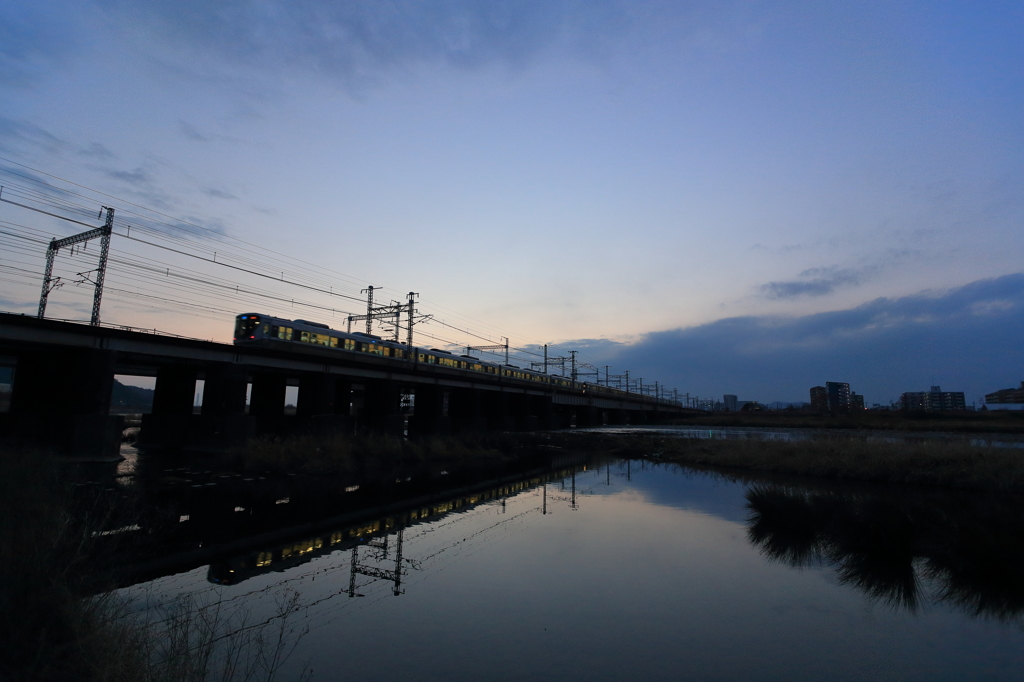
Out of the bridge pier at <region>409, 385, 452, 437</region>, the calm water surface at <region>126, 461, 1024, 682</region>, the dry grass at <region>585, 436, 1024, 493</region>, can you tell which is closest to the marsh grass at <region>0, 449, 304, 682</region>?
the calm water surface at <region>126, 461, 1024, 682</region>

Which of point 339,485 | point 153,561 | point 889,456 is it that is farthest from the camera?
point 889,456

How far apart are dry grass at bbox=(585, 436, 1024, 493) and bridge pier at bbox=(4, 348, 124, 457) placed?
117 feet

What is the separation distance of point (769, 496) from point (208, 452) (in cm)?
3214

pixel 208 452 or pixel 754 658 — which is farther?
pixel 208 452

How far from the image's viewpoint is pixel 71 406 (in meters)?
26.2

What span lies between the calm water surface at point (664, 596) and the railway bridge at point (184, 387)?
73.5 ft

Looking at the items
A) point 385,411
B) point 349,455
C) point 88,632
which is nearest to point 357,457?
point 349,455

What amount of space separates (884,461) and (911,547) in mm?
17793

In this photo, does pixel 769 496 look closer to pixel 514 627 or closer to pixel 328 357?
pixel 514 627

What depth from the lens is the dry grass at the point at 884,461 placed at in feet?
72.7

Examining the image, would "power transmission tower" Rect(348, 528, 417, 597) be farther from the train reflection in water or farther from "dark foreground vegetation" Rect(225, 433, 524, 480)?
"dark foreground vegetation" Rect(225, 433, 524, 480)

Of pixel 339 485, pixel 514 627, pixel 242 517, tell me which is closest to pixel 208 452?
pixel 339 485

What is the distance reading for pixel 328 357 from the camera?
4122 cm

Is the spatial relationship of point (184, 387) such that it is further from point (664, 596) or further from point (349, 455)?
point (664, 596)
